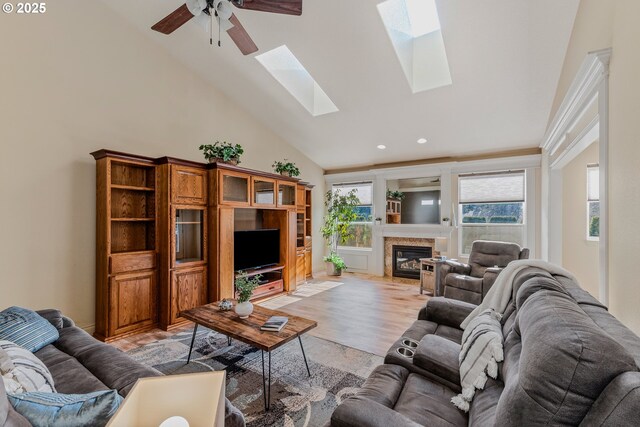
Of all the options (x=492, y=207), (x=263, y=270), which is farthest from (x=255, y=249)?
(x=492, y=207)

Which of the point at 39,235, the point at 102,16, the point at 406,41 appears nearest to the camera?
the point at 39,235

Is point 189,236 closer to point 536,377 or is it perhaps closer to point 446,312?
point 446,312

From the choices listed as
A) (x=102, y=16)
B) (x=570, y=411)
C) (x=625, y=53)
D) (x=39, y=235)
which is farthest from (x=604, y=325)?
(x=102, y=16)

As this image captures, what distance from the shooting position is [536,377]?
0.81 metres

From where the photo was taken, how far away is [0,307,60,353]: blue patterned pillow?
1.85 m

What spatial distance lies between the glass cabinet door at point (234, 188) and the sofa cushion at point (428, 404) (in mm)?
3293

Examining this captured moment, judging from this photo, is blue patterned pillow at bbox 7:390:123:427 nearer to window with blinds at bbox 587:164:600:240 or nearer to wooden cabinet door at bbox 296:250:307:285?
wooden cabinet door at bbox 296:250:307:285

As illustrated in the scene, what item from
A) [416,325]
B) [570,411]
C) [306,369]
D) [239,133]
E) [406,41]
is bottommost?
[306,369]

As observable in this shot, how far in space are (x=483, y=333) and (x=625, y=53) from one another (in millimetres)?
1655

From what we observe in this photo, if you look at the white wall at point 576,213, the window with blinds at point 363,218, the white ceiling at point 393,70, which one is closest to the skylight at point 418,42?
the white ceiling at point 393,70

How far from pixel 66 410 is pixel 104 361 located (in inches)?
38.1

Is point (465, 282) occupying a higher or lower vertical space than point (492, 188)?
Result: lower

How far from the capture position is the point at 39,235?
9.93ft

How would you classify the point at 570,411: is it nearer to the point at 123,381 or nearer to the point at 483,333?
the point at 483,333
